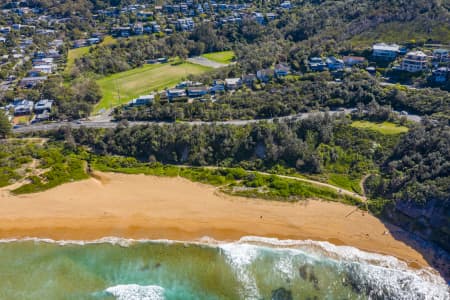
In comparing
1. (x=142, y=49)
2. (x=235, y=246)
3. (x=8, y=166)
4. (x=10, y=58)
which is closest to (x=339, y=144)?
(x=235, y=246)

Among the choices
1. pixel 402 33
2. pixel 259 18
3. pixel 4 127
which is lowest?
pixel 4 127

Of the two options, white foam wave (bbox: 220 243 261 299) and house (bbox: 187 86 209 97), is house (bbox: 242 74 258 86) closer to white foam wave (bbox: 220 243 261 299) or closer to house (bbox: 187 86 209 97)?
house (bbox: 187 86 209 97)

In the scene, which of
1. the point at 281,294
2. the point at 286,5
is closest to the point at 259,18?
the point at 286,5

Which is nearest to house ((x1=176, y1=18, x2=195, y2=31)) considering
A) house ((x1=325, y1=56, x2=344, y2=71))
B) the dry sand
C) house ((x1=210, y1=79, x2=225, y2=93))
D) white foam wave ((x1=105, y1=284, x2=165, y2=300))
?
house ((x1=210, y1=79, x2=225, y2=93))

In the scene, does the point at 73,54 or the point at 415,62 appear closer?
the point at 415,62

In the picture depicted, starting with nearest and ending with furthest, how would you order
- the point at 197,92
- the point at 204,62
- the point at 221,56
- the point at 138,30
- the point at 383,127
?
1. the point at 383,127
2. the point at 197,92
3. the point at 204,62
4. the point at 221,56
5. the point at 138,30

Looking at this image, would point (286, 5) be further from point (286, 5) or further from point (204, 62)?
point (204, 62)
